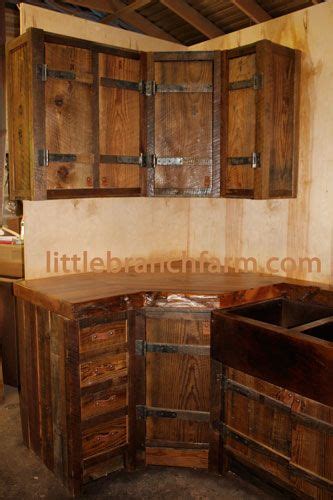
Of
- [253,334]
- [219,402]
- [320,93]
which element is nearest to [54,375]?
[219,402]

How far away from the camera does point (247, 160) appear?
2.69 meters

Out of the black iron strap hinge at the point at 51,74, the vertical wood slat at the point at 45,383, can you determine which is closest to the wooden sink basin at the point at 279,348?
A: the vertical wood slat at the point at 45,383

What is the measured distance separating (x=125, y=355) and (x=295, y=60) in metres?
1.87

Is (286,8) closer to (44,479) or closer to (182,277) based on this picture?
(182,277)

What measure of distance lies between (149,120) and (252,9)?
1.67 metres

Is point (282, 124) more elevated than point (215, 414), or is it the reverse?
point (282, 124)

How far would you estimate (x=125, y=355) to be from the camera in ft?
7.92

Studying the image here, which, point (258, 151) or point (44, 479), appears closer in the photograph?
point (44, 479)

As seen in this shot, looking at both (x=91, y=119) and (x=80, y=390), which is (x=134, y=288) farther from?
(x=91, y=119)

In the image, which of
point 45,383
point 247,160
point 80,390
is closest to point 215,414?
point 80,390

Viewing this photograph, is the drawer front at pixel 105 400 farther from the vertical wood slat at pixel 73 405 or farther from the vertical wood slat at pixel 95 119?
the vertical wood slat at pixel 95 119

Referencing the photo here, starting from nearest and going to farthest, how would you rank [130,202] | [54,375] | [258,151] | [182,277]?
[54,375], [258,151], [182,277], [130,202]

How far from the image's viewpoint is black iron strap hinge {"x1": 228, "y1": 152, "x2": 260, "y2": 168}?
262 cm

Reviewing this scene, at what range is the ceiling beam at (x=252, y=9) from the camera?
372cm
